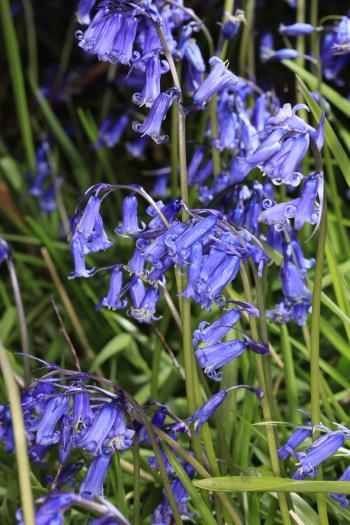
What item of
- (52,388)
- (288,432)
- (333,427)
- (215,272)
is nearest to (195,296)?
(215,272)

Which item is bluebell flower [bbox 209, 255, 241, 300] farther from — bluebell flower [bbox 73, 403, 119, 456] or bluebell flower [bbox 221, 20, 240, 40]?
bluebell flower [bbox 221, 20, 240, 40]

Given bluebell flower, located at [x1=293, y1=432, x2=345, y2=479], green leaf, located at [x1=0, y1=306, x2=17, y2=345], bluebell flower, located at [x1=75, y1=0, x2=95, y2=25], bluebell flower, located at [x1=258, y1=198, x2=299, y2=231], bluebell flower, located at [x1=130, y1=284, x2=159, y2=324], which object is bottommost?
green leaf, located at [x1=0, y1=306, x2=17, y2=345]

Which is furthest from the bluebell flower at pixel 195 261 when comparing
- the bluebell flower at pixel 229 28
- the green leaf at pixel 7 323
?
the green leaf at pixel 7 323

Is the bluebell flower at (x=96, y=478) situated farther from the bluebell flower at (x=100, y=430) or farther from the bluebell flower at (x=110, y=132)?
the bluebell flower at (x=110, y=132)

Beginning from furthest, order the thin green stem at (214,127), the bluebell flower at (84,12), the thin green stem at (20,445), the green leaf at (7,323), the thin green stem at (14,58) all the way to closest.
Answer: the thin green stem at (14,58)
the green leaf at (7,323)
the thin green stem at (214,127)
the bluebell flower at (84,12)
the thin green stem at (20,445)

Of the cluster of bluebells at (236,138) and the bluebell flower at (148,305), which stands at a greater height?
the cluster of bluebells at (236,138)

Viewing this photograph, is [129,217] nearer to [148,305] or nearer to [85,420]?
[148,305]

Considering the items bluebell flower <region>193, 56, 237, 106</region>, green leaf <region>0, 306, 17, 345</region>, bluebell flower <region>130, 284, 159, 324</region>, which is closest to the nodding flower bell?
bluebell flower <region>130, 284, 159, 324</region>
